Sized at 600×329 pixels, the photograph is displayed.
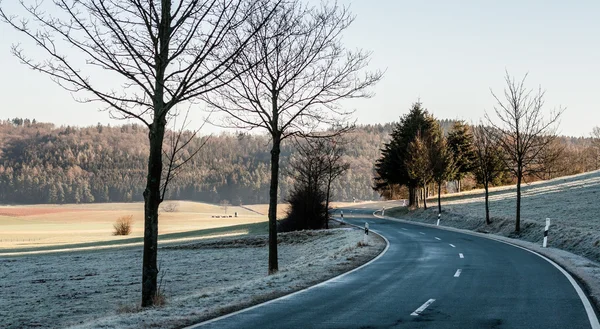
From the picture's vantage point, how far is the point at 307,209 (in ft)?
151

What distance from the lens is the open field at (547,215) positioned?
2571cm

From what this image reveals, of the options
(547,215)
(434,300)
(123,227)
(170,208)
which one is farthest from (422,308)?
(170,208)

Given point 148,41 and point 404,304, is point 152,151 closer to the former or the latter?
point 148,41

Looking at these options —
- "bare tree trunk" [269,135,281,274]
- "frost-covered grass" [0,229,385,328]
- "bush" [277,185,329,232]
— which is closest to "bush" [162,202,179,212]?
"bush" [277,185,329,232]

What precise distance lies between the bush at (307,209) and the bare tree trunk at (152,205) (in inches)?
1304

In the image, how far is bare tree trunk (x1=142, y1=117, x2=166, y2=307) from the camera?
1160cm

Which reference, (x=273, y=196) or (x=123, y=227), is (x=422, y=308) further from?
(x=123, y=227)

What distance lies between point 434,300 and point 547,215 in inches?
1210

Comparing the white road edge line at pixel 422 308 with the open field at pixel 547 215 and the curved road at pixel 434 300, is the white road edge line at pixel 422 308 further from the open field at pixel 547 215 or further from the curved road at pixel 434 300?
the open field at pixel 547 215

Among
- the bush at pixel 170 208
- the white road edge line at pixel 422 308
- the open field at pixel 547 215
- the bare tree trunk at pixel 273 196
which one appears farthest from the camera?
the bush at pixel 170 208

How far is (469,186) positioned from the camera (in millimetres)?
Result: 116125

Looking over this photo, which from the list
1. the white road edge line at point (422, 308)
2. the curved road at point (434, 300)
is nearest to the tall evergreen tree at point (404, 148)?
the curved road at point (434, 300)

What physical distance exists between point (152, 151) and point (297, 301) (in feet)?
14.6

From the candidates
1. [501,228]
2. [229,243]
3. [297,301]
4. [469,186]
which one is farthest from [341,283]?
[469,186]
